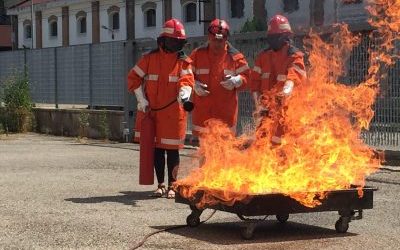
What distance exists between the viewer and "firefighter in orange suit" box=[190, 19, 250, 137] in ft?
28.9

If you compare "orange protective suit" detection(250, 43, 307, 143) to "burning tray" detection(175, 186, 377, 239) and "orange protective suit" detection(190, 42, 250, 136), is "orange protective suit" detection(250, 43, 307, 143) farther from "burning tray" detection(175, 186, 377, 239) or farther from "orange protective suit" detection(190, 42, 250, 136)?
"burning tray" detection(175, 186, 377, 239)

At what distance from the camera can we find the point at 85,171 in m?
11.8

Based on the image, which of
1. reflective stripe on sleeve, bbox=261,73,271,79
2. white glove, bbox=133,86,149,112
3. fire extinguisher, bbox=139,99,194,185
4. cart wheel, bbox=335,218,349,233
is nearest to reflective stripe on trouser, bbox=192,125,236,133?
fire extinguisher, bbox=139,99,194,185

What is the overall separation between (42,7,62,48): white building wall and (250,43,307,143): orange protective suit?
137ft

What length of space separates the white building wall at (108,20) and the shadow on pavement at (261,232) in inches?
1461

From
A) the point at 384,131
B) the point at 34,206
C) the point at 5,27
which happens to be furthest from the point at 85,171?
the point at 5,27

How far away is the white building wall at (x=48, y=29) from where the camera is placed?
4950cm

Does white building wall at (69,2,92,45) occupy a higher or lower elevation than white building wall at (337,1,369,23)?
higher

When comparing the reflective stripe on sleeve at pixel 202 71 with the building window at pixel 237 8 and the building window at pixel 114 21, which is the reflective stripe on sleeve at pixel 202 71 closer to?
the building window at pixel 237 8

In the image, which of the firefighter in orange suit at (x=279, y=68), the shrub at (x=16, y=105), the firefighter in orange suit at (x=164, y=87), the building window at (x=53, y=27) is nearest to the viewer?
the firefighter in orange suit at (x=279, y=68)

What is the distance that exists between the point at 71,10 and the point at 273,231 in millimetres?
42876

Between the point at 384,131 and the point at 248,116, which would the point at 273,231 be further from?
the point at 248,116

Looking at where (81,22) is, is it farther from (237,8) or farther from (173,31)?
(173,31)

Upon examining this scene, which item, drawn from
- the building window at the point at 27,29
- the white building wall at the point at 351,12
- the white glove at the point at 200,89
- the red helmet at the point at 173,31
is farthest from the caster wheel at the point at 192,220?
the building window at the point at 27,29
